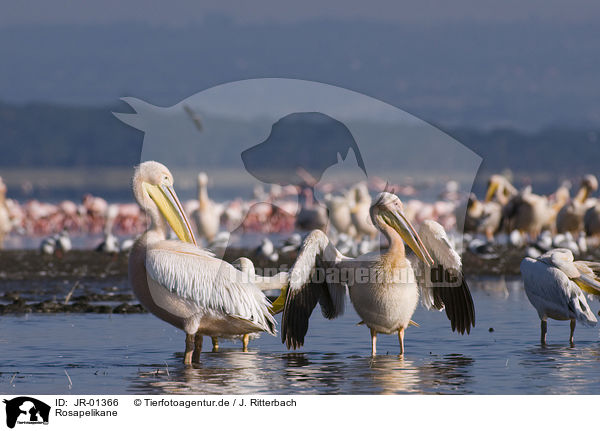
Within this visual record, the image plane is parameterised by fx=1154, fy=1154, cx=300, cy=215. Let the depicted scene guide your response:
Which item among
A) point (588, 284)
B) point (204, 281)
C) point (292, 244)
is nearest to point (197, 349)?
point (204, 281)

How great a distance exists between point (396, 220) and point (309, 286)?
0.80 m

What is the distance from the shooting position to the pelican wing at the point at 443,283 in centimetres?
834

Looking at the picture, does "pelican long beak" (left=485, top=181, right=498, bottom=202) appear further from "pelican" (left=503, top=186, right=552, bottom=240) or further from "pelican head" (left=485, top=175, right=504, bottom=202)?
"pelican" (left=503, top=186, right=552, bottom=240)

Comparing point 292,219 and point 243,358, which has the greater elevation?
point 292,219

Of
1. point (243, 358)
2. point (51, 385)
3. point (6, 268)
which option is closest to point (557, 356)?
point (243, 358)

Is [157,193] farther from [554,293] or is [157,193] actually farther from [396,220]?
[554,293]

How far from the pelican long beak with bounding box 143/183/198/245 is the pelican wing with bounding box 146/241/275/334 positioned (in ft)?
1.06

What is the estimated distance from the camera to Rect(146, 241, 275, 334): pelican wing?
7.65 m

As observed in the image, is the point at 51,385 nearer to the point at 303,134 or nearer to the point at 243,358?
the point at 243,358

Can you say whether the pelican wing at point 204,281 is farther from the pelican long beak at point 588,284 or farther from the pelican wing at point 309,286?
the pelican long beak at point 588,284

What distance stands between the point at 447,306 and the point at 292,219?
2081 centimetres
